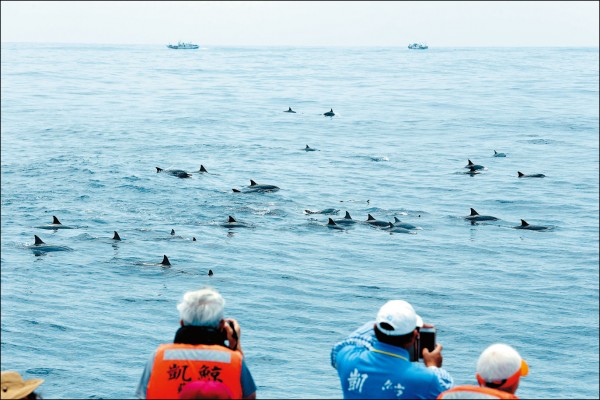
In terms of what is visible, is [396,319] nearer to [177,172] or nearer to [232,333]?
[232,333]

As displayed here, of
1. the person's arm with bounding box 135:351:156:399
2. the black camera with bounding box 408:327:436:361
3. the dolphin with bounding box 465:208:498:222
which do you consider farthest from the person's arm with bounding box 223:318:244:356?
the dolphin with bounding box 465:208:498:222

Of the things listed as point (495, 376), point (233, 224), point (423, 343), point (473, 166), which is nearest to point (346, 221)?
point (233, 224)

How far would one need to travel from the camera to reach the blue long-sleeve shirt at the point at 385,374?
20.0ft

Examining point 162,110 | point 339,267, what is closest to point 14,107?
point 162,110

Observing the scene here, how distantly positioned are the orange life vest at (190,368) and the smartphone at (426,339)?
1.25m

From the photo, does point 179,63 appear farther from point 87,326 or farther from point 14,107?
point 87,326

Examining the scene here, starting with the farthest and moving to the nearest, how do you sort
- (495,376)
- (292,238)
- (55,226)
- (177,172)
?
(177,172) < (55,226) < (292,238) < (495,376)

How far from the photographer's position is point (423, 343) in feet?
20.7

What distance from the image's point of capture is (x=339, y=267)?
27.4 metres

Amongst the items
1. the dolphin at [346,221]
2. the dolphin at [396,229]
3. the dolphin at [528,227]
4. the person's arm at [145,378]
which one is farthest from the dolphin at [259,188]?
the person's arm at [145,378]

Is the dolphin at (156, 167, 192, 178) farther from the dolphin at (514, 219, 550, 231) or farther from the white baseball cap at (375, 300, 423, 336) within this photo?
the white baseball cap at (375, 300, 423, 336)

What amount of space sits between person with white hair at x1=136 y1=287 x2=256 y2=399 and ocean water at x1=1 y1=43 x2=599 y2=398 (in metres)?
10.5

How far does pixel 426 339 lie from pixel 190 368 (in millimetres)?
1613

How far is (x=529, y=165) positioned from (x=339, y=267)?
2571 centimetres
